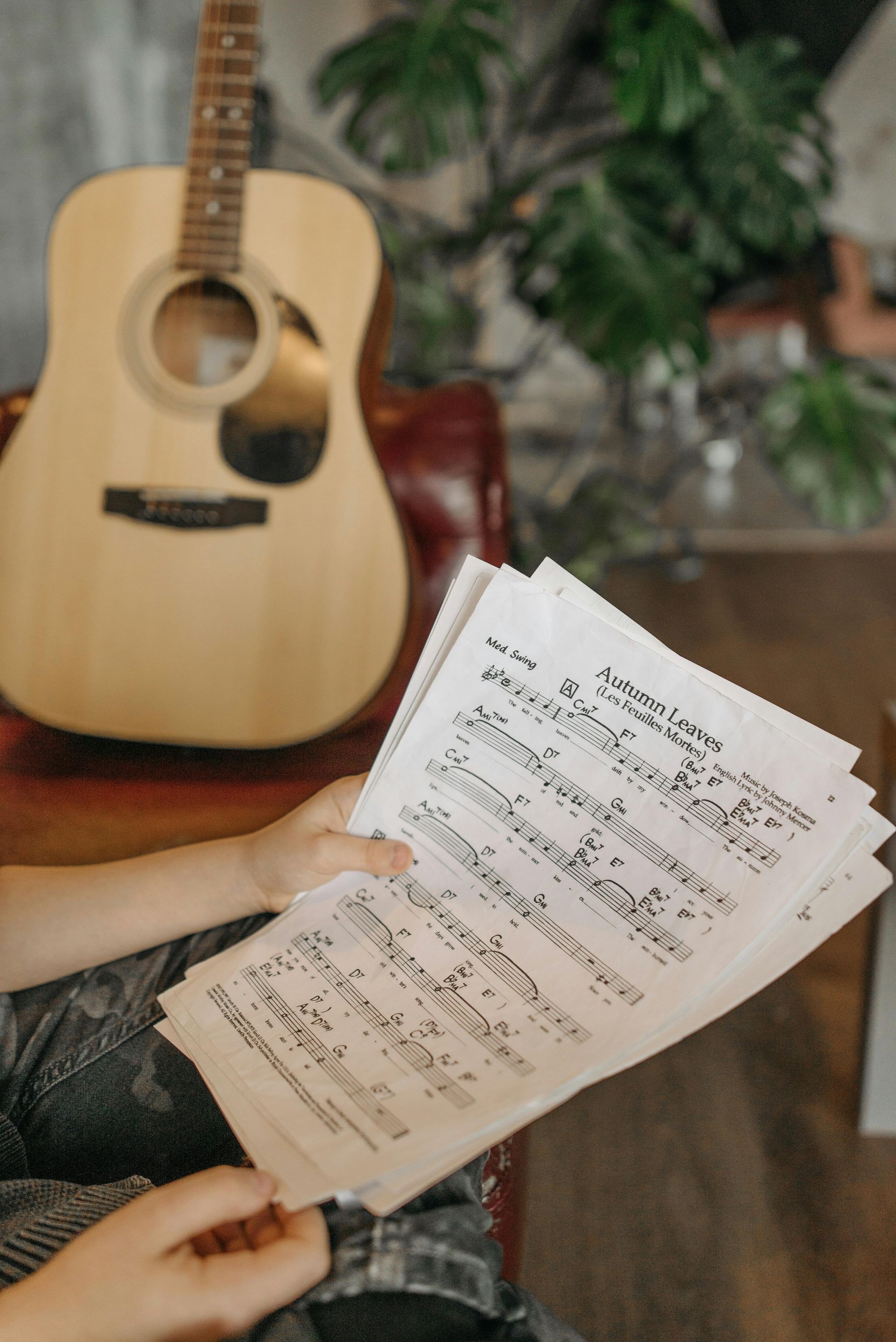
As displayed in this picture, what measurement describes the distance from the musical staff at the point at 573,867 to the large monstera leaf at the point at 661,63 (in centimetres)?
143

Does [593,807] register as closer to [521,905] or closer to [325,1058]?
[521,905]

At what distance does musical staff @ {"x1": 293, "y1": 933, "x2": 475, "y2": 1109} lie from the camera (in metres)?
0.40

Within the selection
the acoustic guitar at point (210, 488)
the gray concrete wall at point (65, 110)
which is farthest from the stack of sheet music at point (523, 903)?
the gray concrete wall at point (65, 110)

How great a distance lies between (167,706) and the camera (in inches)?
38.6

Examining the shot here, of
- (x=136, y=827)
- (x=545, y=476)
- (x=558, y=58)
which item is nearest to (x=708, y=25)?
(x=558, y=58)

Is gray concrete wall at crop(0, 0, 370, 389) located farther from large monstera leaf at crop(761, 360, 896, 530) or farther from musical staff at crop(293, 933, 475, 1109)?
musical staff at crop(293, 933, 475, 1109)

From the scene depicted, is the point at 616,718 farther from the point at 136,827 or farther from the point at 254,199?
the point at 254,199

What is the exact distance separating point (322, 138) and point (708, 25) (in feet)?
3.84

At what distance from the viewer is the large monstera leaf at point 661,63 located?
147 cm

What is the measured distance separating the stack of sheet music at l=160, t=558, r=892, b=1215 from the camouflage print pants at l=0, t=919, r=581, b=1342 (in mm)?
74

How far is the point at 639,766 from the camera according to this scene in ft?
1.47

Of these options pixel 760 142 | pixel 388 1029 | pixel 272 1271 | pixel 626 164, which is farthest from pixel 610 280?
pixel 272 1271

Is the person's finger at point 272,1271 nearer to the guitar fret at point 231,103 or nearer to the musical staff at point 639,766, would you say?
the musical staff at point 639,766

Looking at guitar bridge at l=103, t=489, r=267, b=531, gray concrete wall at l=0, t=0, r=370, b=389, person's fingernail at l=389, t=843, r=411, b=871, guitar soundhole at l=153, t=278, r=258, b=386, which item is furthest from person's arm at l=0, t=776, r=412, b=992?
gray concrete wall at l=0, t=0, r=370, b=389
